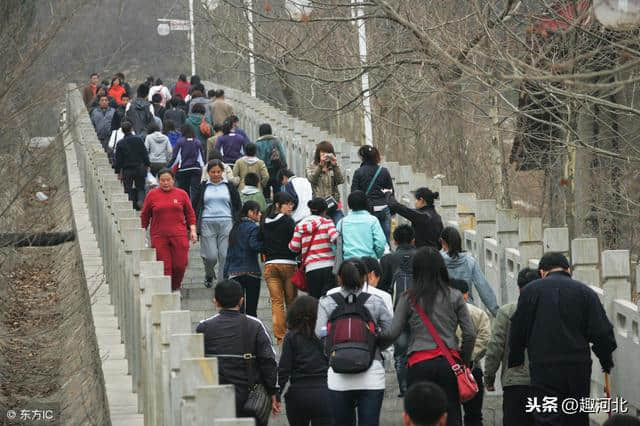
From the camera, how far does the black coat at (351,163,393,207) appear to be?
16156 millimetres

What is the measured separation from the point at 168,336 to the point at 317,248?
18.1 feet

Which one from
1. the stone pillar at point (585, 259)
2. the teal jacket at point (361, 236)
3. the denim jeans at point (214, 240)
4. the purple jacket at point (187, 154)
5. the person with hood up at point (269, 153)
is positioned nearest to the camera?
the stone pillar at point (585, 259)

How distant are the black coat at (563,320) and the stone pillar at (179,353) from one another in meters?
2.76

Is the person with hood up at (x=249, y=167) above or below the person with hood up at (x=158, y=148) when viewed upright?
below

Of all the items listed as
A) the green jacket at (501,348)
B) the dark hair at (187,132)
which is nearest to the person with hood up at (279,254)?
the green jacket at (501,348)

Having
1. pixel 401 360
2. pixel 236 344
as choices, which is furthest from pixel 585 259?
pixel 236 344

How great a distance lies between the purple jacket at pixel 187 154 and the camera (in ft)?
65.7

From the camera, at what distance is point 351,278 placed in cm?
983

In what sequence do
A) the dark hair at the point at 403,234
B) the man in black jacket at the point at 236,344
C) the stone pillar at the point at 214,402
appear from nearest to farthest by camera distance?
the stone pillar at the point at 214,402 → the man in black jacket at the point at 236,344 → the dark hair at the point at 403,234

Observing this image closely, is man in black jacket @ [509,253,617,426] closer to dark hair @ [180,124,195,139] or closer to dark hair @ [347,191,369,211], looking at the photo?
dark hair @ [347,191,369,211]

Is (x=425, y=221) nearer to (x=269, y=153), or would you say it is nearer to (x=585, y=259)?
(x=585, y=259)

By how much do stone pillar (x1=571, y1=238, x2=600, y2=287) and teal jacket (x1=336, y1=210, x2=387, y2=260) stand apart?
251 centimetres

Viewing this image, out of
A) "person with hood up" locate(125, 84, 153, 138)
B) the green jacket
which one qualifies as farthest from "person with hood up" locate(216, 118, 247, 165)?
the green jacket

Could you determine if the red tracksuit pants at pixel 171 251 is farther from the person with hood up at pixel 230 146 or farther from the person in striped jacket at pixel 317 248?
the person with hood up at pixel 230 146
